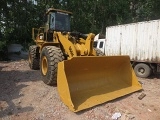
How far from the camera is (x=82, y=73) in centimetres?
573

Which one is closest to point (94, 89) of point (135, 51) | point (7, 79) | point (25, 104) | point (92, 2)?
point (25, 104)

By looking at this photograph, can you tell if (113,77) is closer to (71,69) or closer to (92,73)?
(92,73)

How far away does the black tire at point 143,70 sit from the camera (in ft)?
32.9

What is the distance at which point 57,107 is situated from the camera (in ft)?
16.4

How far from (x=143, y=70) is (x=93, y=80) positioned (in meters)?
5.15

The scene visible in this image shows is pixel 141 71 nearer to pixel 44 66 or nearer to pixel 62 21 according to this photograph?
pixel 62 21

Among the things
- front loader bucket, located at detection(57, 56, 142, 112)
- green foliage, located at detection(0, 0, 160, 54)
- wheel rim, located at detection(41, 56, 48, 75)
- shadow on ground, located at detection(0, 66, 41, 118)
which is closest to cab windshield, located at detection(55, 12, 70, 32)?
wheel rim, located at detection(41, 56, 48, 75)

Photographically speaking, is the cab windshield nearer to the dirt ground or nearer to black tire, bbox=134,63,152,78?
the dirt ground

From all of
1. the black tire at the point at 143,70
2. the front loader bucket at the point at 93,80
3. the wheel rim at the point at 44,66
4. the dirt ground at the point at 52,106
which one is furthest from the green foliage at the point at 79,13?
the front loader bucket at the point at 93,80

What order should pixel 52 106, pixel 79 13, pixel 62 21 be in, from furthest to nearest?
1. pixel 79 13
2. pixel 62 21
3. pixel 52 106

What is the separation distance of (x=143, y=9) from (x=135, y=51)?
9748 mm

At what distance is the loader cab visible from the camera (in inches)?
308

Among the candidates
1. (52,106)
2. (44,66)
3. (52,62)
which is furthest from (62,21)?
(52,106)

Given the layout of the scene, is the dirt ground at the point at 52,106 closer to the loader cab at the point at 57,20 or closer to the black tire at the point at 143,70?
the loader cab at the point at 57,20
